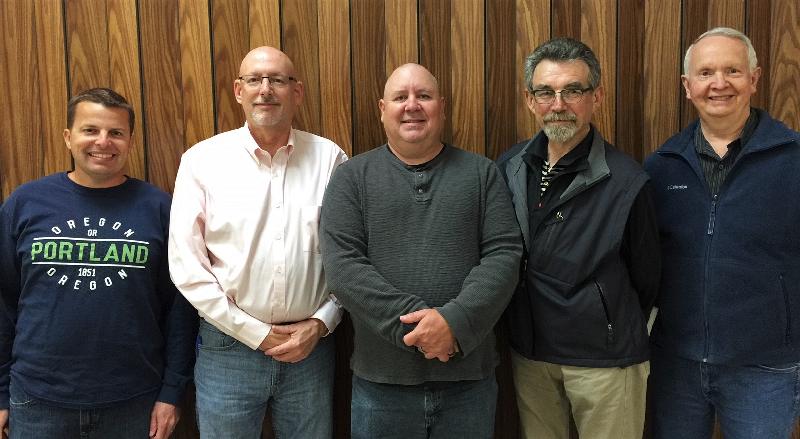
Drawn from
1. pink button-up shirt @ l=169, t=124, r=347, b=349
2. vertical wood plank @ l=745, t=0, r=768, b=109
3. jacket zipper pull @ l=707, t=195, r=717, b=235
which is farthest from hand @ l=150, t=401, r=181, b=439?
vertical wood plank @ l=745, t=0, r=768, b=109

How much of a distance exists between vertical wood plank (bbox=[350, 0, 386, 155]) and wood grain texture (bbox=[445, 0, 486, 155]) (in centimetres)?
30

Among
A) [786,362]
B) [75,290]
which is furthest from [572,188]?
[75,290]

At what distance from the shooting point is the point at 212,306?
1.78 m

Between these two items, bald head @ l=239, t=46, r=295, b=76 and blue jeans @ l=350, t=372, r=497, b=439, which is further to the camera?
bald head @ l=239, t=46, r=295, b=76

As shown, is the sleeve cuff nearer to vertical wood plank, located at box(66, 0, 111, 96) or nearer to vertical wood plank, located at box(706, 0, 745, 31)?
vertical wood plank, located at box(66, 0, 111, 96)

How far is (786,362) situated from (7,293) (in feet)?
8.38

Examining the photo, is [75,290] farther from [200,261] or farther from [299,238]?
[299,238]

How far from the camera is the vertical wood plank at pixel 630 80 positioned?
231 cm

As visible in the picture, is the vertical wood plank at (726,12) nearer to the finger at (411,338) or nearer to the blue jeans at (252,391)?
the finger at (411,338)

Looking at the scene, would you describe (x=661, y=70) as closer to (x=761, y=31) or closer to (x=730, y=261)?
(x=761, y=31)

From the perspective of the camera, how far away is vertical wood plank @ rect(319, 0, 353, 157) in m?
2.27

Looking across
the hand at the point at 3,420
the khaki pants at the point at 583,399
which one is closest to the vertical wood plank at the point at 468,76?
the khaki pants at the point at 583,399

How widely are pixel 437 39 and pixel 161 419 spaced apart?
5.80ft

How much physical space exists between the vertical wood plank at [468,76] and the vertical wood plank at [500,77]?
0.09 ft
